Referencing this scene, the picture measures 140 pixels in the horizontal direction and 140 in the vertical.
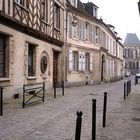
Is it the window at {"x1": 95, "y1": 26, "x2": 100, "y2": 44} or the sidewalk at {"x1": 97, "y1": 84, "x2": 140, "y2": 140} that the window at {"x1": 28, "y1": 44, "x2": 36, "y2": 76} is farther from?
the window at {"x1": 95, "y1": 26, "x2": 100, "y2": 44}

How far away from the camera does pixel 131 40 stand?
95688 millimetres

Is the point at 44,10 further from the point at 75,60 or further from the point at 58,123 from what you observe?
the point at 58,123

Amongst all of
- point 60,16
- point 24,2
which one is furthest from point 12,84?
point 60,16

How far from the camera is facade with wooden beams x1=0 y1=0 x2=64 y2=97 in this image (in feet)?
47.8

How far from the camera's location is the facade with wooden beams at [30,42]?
47.8 feet

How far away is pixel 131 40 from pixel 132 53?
3480 millimetres

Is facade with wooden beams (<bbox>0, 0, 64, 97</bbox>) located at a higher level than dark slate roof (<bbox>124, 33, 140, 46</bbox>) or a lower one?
lower

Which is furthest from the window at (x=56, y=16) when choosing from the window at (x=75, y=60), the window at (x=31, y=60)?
the window at (x=31, y=60)

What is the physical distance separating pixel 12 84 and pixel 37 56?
4.16 meters

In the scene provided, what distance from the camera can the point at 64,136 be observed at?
7.55 m

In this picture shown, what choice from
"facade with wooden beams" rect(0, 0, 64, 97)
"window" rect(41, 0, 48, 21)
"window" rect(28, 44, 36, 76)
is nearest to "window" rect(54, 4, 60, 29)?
"facade with wooden beams" rect(0, 0, 64, 97)

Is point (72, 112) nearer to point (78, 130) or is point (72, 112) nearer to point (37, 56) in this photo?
point (78, 130)

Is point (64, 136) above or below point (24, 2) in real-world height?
below

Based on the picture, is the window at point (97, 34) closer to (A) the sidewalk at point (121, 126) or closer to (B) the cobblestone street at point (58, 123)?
(B) the cobblestone street at point (58, 123)
